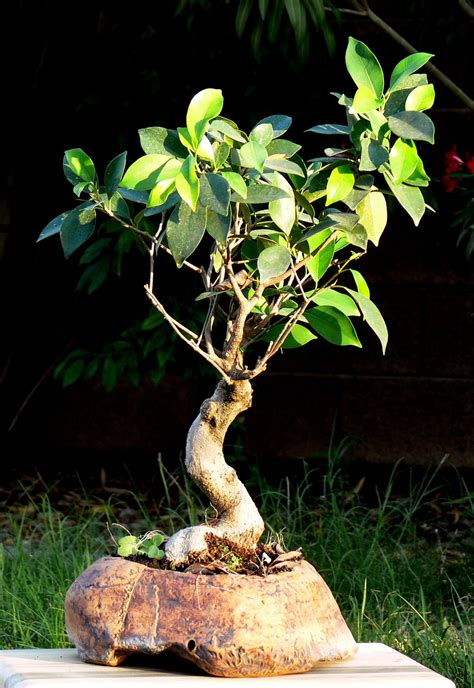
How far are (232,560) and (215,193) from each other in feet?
1.67

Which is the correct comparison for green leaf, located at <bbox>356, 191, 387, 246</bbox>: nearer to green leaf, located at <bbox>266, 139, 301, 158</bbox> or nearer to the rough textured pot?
green leaf, located at <bbox>266, 139, 301, 158</bbox>

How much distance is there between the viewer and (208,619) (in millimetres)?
1373

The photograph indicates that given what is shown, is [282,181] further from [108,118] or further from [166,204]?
[108,118]

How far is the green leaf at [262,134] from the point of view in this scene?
146 centimetres

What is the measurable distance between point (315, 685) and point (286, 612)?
3.9 inches

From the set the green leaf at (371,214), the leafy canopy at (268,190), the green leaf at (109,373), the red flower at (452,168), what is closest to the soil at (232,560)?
the leafy canopy at (268,190)

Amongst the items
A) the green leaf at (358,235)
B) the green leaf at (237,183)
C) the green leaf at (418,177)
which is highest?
the green leaf at (418,177)

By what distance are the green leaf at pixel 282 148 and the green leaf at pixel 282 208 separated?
0.18ft

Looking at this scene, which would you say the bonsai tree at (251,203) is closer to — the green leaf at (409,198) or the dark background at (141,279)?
the green leaf at (409,198)

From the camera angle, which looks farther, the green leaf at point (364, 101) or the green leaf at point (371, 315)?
the green leaf at point (371, 315)

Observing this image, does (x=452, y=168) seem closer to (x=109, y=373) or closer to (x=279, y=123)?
(x=109, y=373)

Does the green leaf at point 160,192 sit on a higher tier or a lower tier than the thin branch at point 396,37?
higher

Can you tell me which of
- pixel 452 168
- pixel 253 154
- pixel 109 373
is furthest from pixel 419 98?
pixel 109 373

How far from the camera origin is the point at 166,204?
4.70ft
